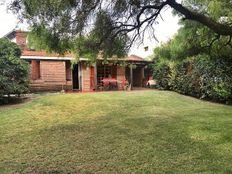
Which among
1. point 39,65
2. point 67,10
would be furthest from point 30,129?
point 39,65

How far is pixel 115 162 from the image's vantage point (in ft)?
26.9

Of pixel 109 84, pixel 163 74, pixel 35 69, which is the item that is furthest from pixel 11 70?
pixel 163 74

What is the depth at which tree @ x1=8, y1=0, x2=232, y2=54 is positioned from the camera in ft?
27.0

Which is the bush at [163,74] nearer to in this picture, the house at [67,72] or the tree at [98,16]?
the house at [67,72]

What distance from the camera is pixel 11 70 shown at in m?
17.5

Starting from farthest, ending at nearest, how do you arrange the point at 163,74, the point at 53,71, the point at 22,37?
the point at 53,71
the point at 163,74
the point at 22,37

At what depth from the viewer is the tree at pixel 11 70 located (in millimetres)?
17188

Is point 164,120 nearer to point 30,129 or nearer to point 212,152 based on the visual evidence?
point 212,152

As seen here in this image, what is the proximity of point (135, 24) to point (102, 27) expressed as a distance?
0.99m

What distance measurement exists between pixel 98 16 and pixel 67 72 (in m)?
17.9

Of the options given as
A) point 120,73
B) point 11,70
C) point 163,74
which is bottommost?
point 163,74

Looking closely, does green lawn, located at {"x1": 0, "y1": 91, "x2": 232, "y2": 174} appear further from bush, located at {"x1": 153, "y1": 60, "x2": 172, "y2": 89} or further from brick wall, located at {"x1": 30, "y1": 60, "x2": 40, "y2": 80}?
brick wall, located at {"x1": 30, "y1": 60, "x2": 40, "y2": 80}

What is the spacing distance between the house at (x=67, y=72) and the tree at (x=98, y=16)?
38.2 feet

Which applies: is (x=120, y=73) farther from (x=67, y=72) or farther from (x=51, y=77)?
(x=51, y=77)
